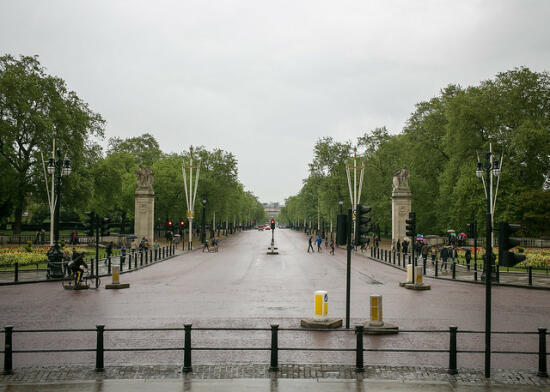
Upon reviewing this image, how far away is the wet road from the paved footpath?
575 mm

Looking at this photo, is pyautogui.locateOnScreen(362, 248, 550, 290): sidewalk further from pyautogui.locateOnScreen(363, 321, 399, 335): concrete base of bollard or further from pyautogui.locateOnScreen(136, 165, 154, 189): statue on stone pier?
pyautogui.locateOnScreen(136, 165, 154, 189): statue on stone pier

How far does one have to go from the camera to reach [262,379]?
835 centimetres

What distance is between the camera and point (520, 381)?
8.44 meters

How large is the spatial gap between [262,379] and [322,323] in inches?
157

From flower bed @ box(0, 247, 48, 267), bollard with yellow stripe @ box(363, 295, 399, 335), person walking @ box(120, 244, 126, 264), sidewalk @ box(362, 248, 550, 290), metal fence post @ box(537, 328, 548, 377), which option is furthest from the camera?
flower bed @ box(0, 247, 48, 267)

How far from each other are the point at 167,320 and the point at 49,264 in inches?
489

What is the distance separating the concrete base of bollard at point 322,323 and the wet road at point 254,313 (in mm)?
285

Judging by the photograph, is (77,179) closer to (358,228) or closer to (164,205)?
(164,205)

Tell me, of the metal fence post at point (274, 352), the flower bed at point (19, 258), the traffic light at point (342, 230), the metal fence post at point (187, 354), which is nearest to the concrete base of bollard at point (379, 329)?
the traffic light at point (342, 230)

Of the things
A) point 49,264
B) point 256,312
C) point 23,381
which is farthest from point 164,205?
point 23,381

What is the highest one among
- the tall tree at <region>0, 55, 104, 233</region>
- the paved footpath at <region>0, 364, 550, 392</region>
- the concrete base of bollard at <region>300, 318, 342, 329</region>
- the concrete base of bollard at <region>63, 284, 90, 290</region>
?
the tall tree at <region>0, 55, 104, 233</region>

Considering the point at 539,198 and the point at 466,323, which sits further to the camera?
the point at 539,198

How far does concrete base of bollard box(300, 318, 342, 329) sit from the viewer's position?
12062 mm

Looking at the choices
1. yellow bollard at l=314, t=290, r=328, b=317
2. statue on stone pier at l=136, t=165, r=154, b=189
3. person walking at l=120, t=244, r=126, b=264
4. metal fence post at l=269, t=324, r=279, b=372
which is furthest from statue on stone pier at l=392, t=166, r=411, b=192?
metal fence post at l=269, t=324, r=279, b=372
